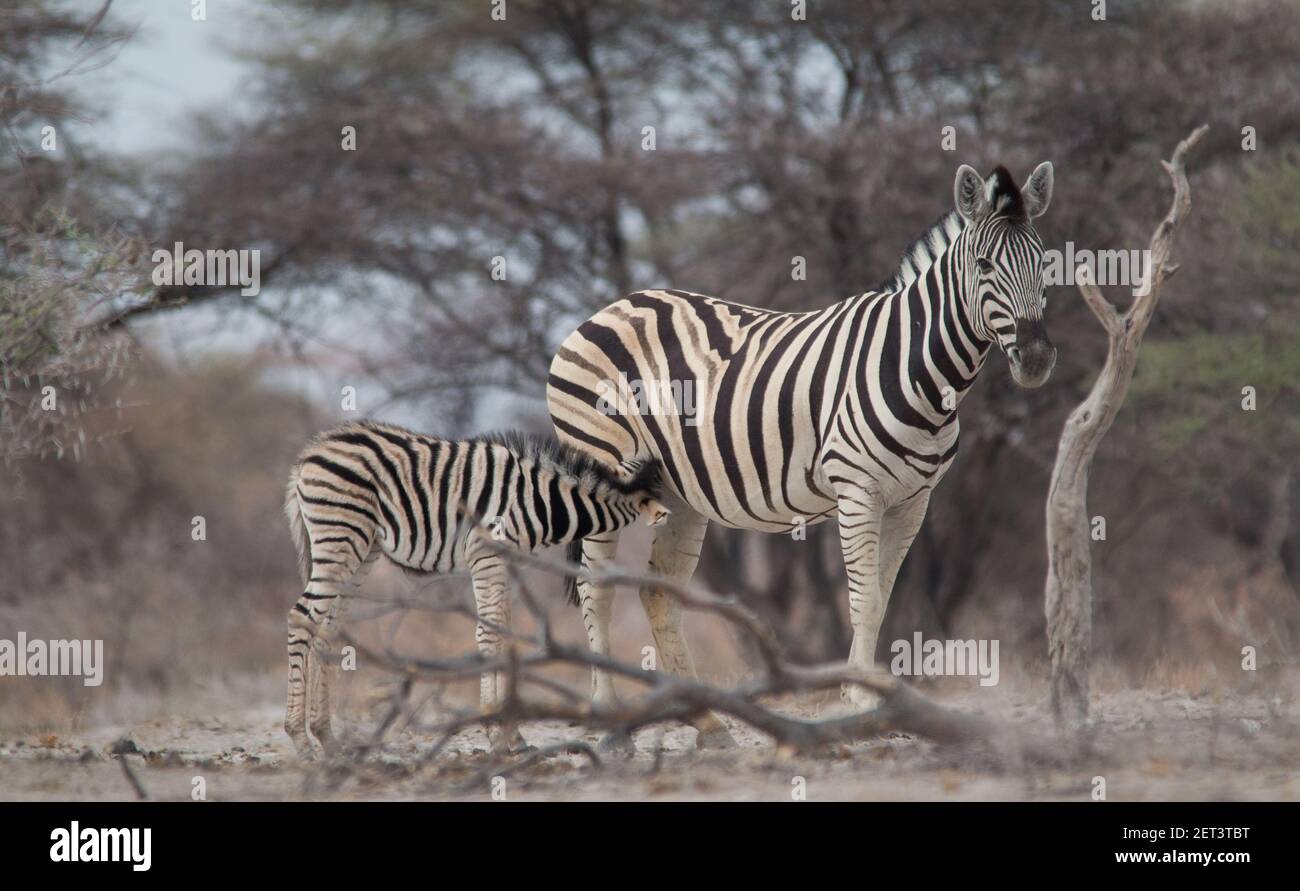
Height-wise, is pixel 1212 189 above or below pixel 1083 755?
above

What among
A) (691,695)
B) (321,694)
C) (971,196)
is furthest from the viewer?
(321,694)

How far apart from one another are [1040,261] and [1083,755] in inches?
86.0

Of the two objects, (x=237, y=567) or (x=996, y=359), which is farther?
(x=237, y=567)

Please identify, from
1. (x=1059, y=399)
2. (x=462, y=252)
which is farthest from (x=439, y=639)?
(x=1059, y=399)

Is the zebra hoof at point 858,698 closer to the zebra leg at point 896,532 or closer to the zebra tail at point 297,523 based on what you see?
the zebra leg at point 896,532

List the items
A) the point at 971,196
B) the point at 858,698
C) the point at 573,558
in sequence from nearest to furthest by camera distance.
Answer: the point at 971,196 → the point at 858,698 → the point at 573,558

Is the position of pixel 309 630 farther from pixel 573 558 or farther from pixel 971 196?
pixel 971 196

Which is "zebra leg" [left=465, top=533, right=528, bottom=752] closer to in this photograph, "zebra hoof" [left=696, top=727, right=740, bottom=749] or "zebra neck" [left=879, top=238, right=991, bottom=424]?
"zebra hoof" [left=696, top=727, right=740, bottom=749]

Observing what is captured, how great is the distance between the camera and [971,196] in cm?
661

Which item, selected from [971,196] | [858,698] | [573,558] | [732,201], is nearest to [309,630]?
[573,558]

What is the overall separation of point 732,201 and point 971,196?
8.25 m

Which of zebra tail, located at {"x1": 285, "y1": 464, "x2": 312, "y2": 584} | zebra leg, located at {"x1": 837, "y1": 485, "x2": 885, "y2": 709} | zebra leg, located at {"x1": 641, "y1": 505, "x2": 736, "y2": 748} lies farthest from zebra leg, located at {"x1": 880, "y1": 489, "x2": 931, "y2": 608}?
zebra tail, located at {"x1": 285, "y1": 464, "x2": 312, "y2": 584}

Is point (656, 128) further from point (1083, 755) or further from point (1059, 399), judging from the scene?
point (1083, 755)

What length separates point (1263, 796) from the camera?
5.38 meters
